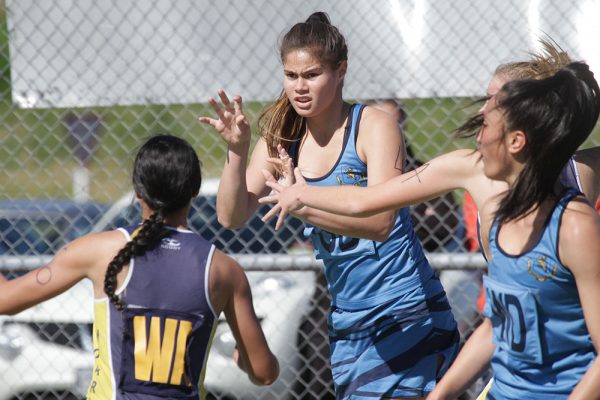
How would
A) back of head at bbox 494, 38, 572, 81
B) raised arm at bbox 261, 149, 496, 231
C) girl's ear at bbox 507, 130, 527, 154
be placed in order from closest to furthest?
1. girl's ear at bbox 507, 130, 527, 154
2. raised arm at bbox 261, 149, 496, 231
3. back of head at bbox 494, 38, 572, 81

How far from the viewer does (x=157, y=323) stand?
280 centimetres

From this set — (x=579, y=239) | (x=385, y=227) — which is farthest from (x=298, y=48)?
(x=579, y=239)

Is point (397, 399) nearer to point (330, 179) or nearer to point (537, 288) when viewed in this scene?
point (330, 179)

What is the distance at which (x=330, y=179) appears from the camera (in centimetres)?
331

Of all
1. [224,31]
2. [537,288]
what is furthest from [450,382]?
[224,31]

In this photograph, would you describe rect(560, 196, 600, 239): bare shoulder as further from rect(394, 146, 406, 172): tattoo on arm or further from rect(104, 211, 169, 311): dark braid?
rect(104, 211, 169, 311): dark braid

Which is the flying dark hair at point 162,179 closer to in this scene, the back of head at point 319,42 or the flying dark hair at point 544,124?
Answer: the back of head at point 319,42

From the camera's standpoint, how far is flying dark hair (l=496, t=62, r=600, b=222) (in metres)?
2.40

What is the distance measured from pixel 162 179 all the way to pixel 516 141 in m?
1.09

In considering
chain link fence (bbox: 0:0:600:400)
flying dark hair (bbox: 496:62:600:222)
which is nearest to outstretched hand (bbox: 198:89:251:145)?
flying dark hair (bbox: 496:62:600:222)

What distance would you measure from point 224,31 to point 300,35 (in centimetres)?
203

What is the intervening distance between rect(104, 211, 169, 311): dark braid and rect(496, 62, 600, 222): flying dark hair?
1058 mm

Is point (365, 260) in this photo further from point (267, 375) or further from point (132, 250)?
point (132, 250)

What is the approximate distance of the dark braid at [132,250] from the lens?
278 centimetres
